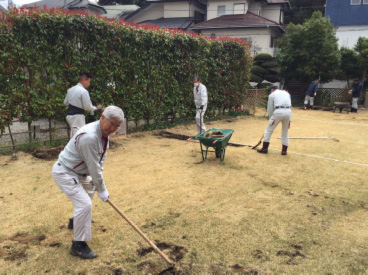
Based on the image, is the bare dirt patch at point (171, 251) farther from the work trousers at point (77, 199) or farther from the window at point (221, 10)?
the window at point (221, 10)

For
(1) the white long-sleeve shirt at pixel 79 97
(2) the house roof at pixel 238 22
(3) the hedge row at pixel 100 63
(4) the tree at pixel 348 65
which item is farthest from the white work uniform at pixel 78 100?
(2) the house roof at pixel 238 22

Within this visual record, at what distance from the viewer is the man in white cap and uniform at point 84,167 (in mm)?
2723

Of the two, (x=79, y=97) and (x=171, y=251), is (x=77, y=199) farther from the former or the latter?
(x=79, y=97)

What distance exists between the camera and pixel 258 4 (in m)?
28.1

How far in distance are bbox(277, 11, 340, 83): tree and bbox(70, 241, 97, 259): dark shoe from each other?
17.8 meters

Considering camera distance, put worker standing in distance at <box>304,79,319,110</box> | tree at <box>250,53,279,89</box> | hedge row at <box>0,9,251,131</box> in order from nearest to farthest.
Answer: hedge row at <box>0,9,251,131</box>, worker standing in distance at <box>304,79,319,110</box>, tree at <box>250,53,279,89</box>

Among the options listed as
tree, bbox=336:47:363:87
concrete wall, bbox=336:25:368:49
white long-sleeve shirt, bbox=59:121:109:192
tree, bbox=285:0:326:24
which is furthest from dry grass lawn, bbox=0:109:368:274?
tree, bbox=285:0:326:24

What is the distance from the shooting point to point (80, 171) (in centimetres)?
304

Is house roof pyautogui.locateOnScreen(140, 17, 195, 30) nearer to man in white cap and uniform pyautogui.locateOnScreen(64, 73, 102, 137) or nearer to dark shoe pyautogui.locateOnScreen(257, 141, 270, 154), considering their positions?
dark shoe pyautogui.locateOnScreen(257, 141, 270, 154)

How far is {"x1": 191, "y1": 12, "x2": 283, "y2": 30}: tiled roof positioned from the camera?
939 inches

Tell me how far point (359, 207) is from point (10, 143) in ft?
24.5

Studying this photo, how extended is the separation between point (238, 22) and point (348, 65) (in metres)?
10.7

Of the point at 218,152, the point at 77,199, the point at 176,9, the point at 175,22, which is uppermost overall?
the point at 176,9

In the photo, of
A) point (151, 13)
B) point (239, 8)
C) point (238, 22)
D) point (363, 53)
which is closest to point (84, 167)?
point (363, 53)
